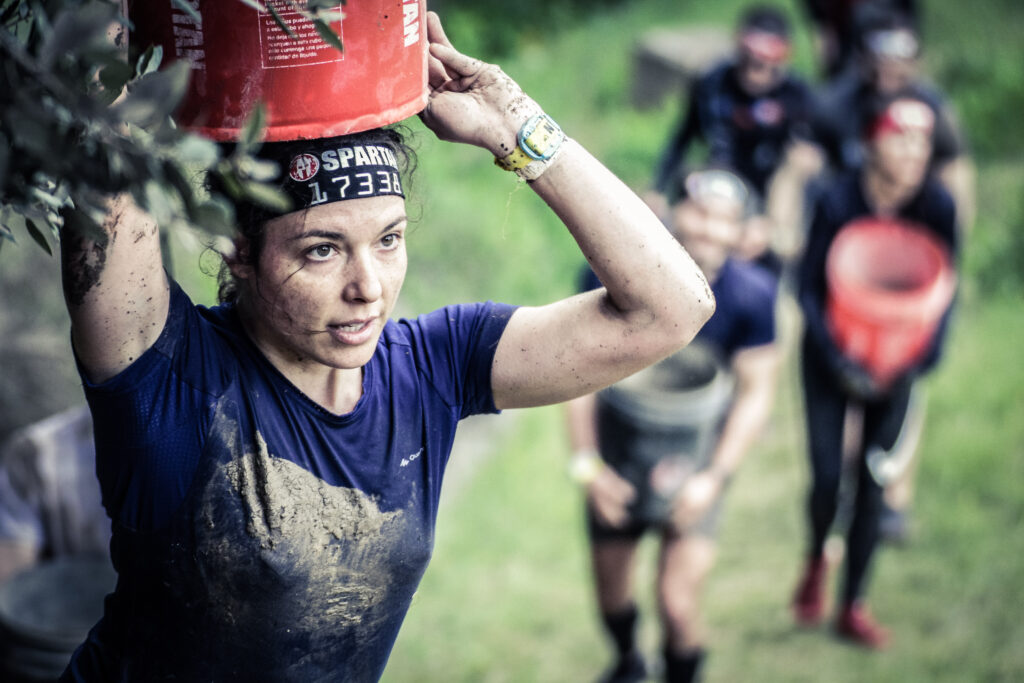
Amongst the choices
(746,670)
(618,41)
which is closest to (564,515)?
(746,670)

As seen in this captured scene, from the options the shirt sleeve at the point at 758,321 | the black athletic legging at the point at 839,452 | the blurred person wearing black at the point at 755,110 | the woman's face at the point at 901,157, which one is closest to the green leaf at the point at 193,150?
the shirt sleeve at the point at 758,321

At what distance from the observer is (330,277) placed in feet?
5.19

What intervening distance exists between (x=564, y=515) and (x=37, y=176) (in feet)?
12.6

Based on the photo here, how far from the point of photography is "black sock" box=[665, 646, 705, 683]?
11.9 feet

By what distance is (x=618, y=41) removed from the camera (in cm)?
1090

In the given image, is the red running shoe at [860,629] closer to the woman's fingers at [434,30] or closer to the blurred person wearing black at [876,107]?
the blurred person wearing black at [876,107]

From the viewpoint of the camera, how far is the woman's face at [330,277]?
1.57 m

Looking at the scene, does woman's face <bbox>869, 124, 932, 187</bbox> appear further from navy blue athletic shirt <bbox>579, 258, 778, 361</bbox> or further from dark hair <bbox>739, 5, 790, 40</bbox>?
dark hair <bbox>739, 5, 790, 40</bbox>

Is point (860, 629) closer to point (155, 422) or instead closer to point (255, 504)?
point (255, 504)

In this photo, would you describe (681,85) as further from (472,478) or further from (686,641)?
(686,641)

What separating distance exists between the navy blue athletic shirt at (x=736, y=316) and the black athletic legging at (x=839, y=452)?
0.66 meters

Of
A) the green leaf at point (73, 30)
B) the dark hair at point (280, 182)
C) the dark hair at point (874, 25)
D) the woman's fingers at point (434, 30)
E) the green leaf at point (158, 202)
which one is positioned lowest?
the dark hair at point (874, 25)

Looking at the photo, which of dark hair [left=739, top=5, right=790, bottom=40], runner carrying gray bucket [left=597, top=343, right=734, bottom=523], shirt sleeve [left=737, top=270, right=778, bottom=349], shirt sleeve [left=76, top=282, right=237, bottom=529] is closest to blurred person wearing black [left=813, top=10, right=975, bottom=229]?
dark hair [left=739, top=5, right=790, bottom=40]

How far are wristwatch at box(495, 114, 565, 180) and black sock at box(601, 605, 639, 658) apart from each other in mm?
2435
